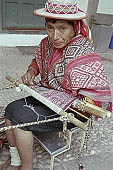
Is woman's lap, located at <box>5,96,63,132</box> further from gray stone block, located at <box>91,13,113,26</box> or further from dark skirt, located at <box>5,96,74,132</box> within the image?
gray stone block, located at <box>91,13,113,26</box>

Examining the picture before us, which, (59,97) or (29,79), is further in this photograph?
(29,79)

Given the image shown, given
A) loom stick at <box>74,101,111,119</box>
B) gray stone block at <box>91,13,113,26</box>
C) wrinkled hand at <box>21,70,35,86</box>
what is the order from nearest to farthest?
loom stick at <box>74,101,111,119</box>
wrinkled hand at <box>21,70,35,86</box>
gray stone block at <box>91,13,113,26</box>

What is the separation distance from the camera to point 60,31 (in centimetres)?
123

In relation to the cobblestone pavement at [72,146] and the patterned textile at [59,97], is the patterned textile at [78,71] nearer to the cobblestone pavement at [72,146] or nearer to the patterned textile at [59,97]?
the patterned textile at [59,97]

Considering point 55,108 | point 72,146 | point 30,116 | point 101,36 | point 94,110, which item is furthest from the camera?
point 101,36

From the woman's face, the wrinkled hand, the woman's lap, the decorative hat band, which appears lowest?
the woman's lap

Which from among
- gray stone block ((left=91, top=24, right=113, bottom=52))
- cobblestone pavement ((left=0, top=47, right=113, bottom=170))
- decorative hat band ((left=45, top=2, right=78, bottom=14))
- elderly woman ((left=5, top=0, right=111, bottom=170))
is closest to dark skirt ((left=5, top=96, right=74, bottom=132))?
elderly woman ((left=5, top=0, right=111, bottom=170))

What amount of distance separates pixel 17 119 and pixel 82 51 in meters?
0.55

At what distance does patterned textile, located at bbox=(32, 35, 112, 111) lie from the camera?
3.86 feet

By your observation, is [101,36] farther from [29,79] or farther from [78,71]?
[78,71]

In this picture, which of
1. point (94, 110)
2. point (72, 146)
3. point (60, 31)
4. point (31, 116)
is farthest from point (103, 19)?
point (94, 110)

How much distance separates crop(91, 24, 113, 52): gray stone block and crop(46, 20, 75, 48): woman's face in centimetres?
377

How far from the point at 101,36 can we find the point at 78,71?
399 cm

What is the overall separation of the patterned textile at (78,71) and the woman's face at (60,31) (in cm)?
4
